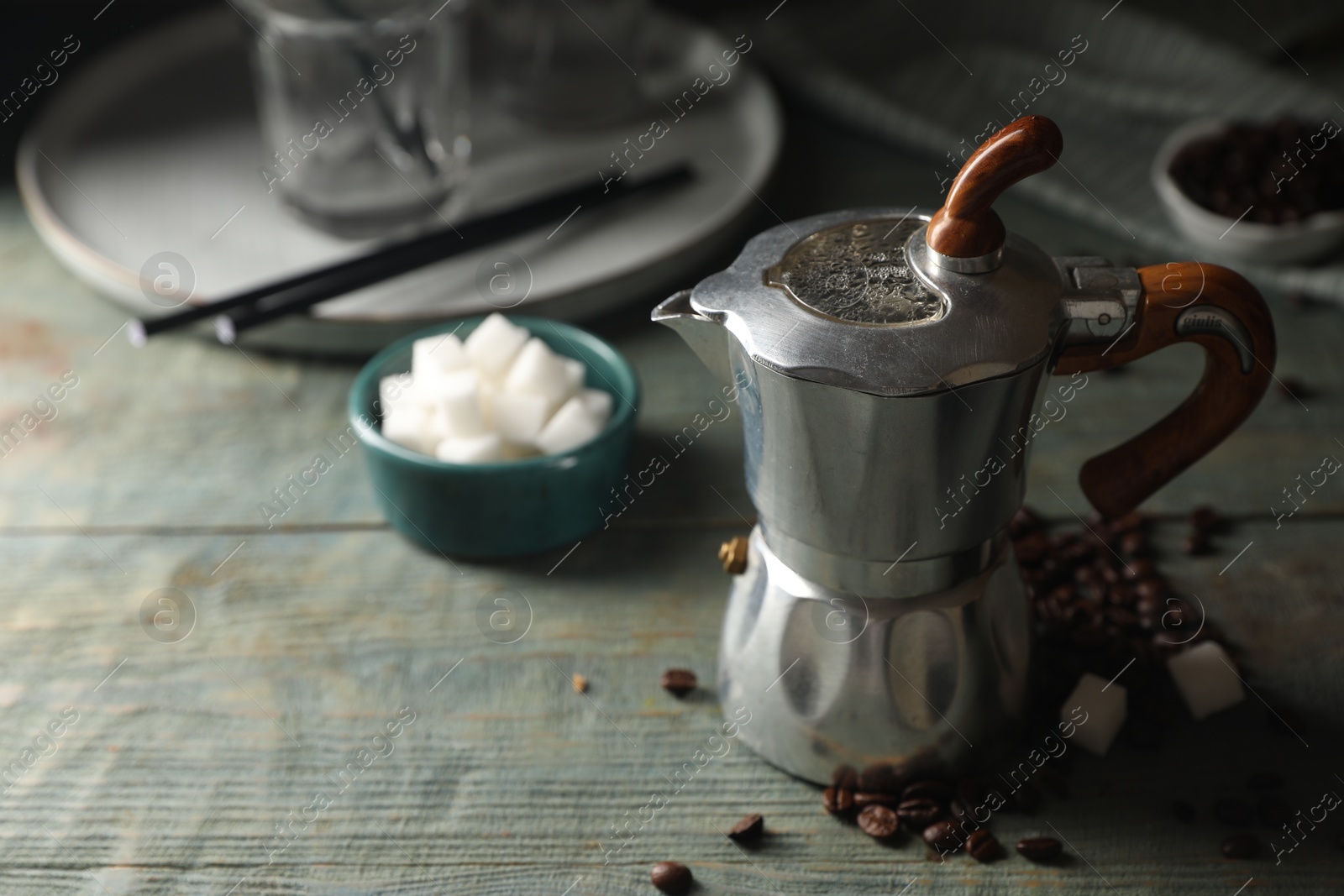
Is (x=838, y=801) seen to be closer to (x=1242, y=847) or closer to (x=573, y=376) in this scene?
(x=1242, y=847)

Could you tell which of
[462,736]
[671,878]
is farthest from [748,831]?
[462,736]

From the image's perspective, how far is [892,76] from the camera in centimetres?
123

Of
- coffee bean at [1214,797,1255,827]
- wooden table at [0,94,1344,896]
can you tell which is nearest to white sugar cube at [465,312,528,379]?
wooden table at [0,94,1344,896]

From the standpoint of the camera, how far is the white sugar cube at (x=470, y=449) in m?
0.73

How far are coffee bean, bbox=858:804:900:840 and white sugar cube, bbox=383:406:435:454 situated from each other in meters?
0.34

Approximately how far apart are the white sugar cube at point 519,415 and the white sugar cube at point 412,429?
0.14ft

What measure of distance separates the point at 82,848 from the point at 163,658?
0.42ft

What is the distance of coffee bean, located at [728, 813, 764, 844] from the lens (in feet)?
1.93

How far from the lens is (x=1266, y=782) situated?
0.60 metres

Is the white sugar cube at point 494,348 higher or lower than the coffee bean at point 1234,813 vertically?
higher

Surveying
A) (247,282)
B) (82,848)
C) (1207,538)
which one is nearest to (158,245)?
(247,282)

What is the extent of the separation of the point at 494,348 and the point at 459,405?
2.3 inches

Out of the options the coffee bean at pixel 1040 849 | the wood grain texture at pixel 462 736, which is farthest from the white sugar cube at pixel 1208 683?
the coffee bean at pixel 1040 849

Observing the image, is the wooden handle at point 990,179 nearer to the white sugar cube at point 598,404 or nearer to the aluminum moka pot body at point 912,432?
the aluminum moka pot body at point 912,432
